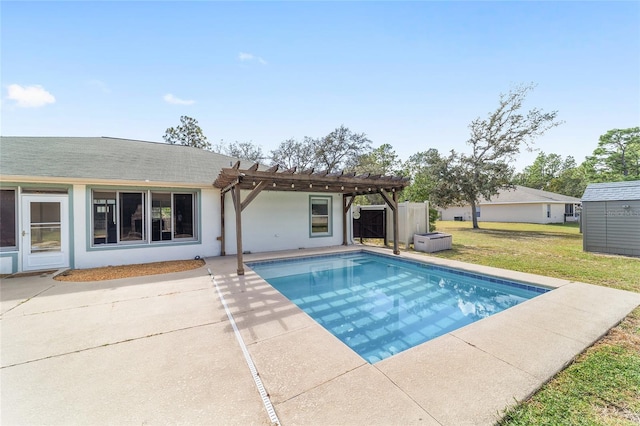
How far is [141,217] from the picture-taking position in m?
8.02

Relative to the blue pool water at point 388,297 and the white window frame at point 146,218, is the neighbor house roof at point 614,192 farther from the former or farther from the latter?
the white window frame at point 146,218

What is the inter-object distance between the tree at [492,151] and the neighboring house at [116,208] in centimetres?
1440

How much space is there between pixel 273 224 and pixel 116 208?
5036 millimetres

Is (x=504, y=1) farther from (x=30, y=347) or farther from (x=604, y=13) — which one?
(x=30, y=347)

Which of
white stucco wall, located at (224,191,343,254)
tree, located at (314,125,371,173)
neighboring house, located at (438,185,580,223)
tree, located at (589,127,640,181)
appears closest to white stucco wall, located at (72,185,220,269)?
white stucco wall, located at (224,191,343,254)

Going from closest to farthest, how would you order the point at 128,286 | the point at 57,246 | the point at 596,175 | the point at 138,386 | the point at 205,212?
the point at 138,386, the point at 128,286, the point at 57,246, the point at 205,212, the point at 596,175

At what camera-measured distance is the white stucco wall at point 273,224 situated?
9312 mm

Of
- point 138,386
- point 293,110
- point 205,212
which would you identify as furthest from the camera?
point 293,110

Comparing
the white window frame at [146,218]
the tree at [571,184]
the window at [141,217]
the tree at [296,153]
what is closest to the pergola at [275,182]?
the white window frame at [146,218]

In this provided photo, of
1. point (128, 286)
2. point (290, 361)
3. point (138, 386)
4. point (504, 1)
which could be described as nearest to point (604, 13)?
point (504, 1)

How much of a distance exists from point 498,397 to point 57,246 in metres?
10.0

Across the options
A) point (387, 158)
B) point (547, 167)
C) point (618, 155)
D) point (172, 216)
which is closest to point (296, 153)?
point (387, 158)

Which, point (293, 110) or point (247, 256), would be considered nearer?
point (247, 256)

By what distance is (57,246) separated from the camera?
694cm
